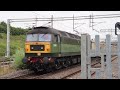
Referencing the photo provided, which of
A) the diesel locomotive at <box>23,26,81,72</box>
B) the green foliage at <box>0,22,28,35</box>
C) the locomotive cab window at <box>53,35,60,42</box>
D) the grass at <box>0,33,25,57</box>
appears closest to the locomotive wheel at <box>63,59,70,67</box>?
the diesel locomotive at <box>23,26,81,72</box>

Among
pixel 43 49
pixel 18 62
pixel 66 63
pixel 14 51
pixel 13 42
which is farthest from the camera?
pixel 13 42

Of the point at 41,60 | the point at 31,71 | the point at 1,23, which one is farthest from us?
the point at 1,23

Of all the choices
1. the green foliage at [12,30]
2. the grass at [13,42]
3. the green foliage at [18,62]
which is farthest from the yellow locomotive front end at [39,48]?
the green foliage at [12,30]

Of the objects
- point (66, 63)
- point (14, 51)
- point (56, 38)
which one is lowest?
point (66, 63)

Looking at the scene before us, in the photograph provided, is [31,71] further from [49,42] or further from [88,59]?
[88,59]

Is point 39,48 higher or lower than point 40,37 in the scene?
lower

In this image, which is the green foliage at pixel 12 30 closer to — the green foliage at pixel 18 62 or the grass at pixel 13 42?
the grass at pixel 13 42

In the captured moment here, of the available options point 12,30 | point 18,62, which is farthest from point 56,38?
point 12,30

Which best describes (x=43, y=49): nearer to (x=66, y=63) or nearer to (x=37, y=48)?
(x=37, y=48)

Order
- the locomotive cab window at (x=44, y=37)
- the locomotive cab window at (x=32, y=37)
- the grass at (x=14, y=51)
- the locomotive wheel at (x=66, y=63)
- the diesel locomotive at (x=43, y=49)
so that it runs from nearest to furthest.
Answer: the diesel locomotive at (x=43, y=49), the locomotive cab window at (x=44, y=37), the locomotive cab window at (x=32, y=37), the grass at (x=14, y=51), the locomotive wheel at (x=66, y=63)

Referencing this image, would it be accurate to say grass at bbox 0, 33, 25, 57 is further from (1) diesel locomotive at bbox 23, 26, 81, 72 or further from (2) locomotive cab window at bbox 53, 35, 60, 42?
(1) diesel locomotive at bbox 23, 26, 81, 72
